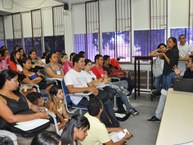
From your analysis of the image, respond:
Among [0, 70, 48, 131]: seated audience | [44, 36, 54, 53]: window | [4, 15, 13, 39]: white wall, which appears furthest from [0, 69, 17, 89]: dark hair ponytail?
[4, 15, 13, 39]: white wall

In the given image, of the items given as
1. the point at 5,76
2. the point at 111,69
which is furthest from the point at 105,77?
the point at 5,76

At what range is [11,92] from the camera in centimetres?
228

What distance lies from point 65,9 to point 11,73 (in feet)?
16.0

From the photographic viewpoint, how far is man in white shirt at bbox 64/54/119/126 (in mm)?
3336

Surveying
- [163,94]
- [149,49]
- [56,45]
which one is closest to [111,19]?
[149,49]

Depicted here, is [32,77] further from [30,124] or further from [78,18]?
[78,18]

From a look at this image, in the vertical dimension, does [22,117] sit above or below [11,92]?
below

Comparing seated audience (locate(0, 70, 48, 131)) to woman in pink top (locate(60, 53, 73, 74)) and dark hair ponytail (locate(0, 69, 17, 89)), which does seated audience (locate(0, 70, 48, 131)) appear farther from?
woman in pink top (locate(60, 53, 73, 74))

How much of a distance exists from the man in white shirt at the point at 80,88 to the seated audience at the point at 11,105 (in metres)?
1.06

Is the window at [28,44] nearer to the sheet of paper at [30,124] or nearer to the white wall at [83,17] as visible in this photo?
the white wall at [83,17]

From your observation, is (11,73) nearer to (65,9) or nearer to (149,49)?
(149,49)

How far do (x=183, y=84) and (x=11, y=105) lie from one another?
235 centimetres

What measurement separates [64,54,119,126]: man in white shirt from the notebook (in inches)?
40.9

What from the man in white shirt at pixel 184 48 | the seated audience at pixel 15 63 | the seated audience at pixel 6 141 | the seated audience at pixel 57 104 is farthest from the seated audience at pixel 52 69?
the man in white shirt at pixel 184 48
